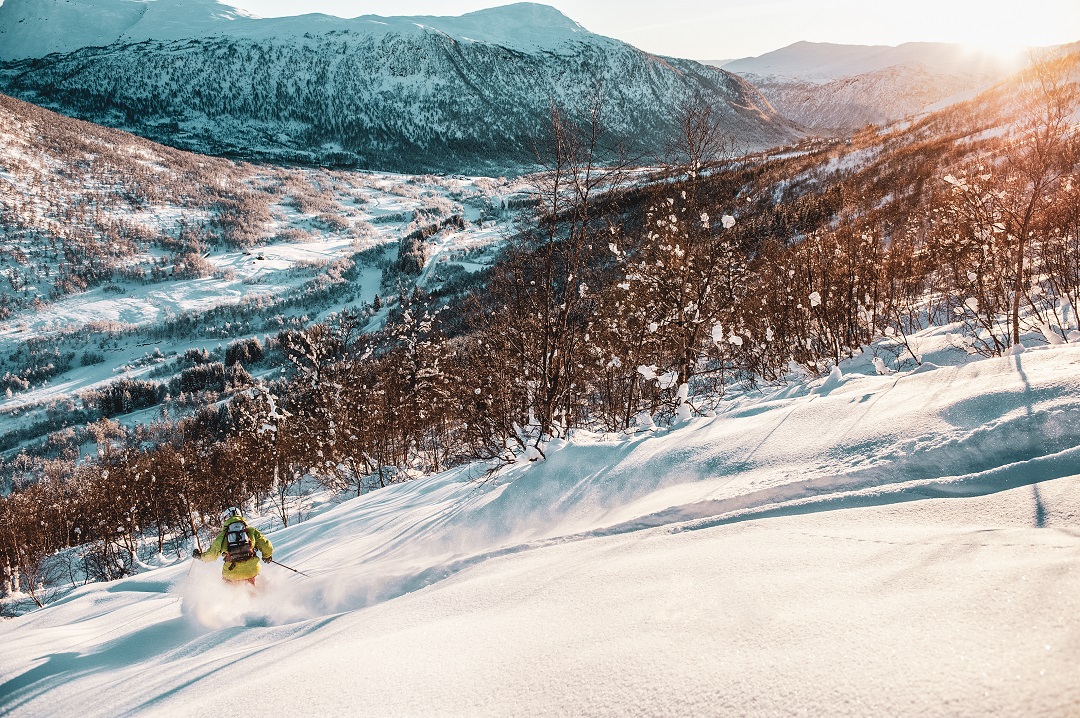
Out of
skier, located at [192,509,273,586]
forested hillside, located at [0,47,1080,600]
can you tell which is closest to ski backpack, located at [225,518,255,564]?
skier, located at [192,509,273,586]

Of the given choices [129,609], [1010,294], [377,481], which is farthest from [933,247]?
[377,481]

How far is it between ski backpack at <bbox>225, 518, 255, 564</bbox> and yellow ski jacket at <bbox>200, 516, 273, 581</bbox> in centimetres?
3

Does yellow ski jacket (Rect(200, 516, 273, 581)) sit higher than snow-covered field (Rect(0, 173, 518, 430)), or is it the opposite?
snow-covered field (Rect(0, 173, 518, 430))

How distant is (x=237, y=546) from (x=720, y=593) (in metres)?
5.83

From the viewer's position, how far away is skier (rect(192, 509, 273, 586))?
18.6 feet

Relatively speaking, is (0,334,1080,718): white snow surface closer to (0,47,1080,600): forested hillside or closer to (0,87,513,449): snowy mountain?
(0,47,1080,600): forested hillside

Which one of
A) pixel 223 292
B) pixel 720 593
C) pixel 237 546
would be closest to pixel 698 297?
pixel 720 593

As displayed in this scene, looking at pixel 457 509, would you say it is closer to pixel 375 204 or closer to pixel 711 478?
pixel 711 478

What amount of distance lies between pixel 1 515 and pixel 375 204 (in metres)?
137

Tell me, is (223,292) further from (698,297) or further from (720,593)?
(720,593)

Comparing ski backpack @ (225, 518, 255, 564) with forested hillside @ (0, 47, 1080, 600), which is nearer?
ski backpack @ (225, 518, 255, 564)

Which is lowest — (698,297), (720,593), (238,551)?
(238,551)

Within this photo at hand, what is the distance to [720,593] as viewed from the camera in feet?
6.33

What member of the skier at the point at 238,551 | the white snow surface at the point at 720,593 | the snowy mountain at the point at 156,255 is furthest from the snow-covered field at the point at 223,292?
the white snow surface at the point at 720,593
